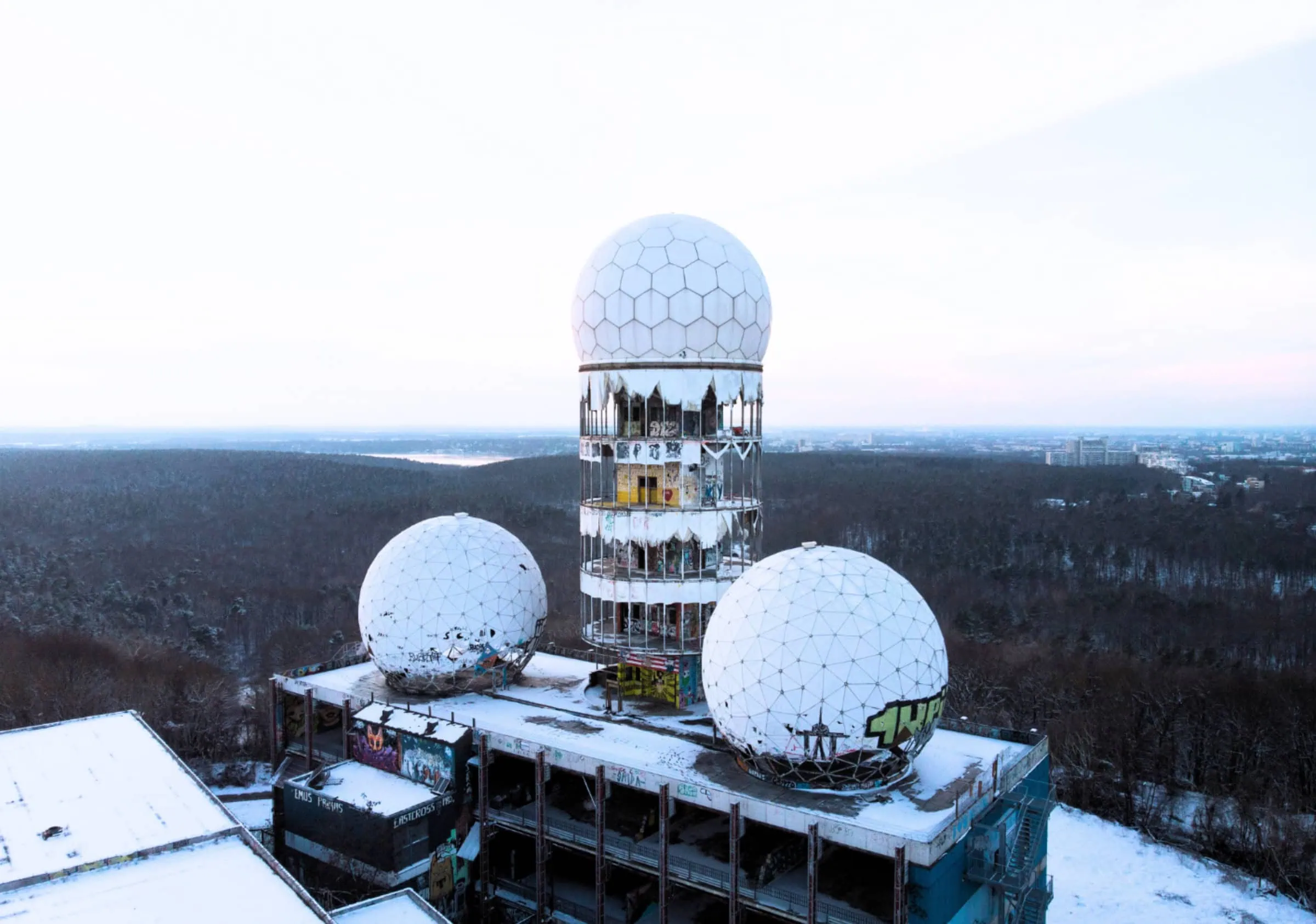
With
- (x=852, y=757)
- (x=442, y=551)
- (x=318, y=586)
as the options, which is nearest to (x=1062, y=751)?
(x=852, y=757)

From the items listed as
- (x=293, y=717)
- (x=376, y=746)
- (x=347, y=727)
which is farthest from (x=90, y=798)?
(x=293, y=717)

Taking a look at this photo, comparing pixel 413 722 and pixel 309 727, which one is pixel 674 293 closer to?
pixel 413 722

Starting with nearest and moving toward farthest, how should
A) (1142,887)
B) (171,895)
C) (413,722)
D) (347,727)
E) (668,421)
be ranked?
1. (171,895)
2. (413,722)
3. (347,727)
4. (1142,887)
5. (668,421)

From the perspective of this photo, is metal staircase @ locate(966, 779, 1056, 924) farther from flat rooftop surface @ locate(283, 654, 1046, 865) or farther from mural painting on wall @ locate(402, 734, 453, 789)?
mural painting on wall @ locate(402, 734, 453, 789)

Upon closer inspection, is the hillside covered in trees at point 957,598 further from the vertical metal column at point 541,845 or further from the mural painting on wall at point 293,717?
the vertical metal column at point 541,845

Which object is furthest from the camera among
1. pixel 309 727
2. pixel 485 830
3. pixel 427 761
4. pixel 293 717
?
pixel 293 717

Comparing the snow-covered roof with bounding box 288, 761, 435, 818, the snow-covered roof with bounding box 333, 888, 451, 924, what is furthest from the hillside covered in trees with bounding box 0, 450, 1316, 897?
the snow-covered roof with bounding box 333, 888, 451, 924

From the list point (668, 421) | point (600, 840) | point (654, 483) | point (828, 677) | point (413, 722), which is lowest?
point (600, 840)
